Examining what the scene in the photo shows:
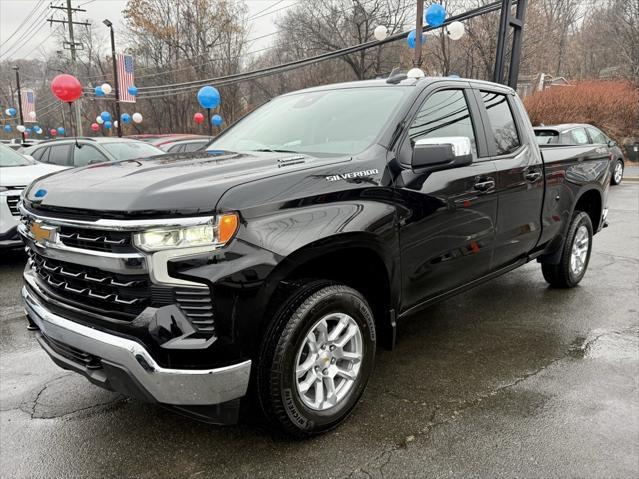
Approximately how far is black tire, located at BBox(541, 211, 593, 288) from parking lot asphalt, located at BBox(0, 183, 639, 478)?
2.45ft

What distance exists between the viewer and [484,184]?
3.49 m

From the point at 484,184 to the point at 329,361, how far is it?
1716mm

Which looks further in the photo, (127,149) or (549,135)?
(549,135)

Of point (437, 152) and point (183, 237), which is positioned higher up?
point (437, 152)

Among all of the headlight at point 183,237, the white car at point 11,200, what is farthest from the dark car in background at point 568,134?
the headlight at point 183,237

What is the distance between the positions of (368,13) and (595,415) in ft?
116

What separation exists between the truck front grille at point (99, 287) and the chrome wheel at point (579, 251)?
4.25 meters

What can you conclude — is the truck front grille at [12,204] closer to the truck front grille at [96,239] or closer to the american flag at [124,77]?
the truck front grille at [96,239]

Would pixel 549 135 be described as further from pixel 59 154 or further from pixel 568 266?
pixel 59 154

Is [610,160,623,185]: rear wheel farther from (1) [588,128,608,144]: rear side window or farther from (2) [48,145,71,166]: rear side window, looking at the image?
(2) [48,145,71,166]: rear side window

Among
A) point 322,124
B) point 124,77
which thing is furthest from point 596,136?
point 124,77

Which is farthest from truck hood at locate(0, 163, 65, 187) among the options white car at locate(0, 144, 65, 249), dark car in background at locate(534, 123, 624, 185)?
dark car in background at locate(534, 123, 624, 185)

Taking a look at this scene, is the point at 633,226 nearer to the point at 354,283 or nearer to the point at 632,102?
the point at 354,283

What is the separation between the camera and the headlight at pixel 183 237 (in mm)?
2084
